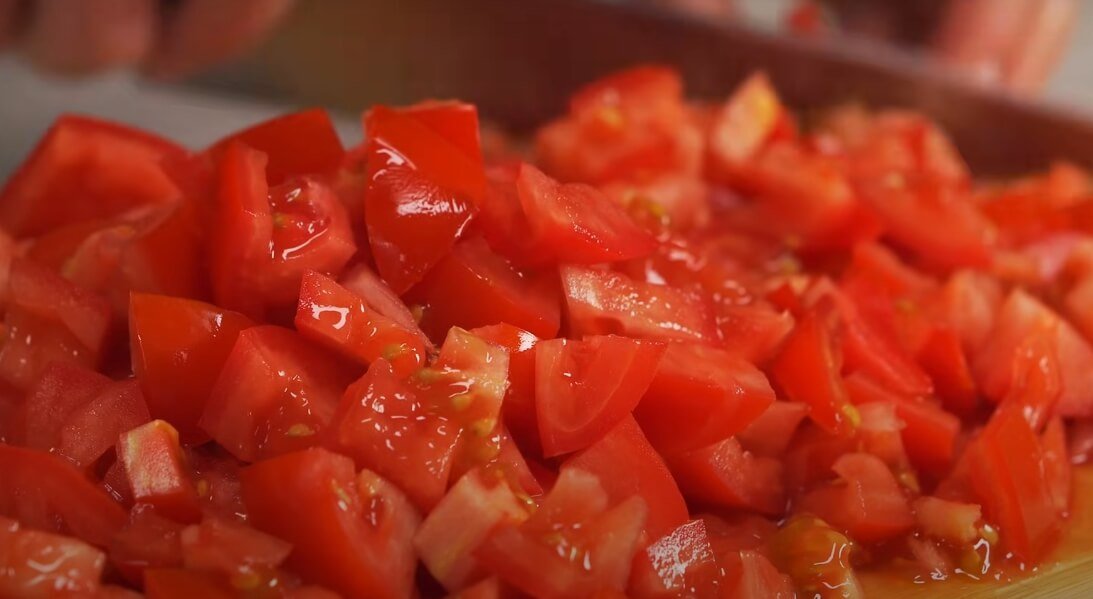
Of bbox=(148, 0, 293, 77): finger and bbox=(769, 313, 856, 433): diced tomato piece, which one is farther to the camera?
bbox=(148, 0, 293, 77): finger

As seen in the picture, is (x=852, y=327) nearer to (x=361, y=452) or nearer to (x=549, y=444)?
(x=549, y=444)

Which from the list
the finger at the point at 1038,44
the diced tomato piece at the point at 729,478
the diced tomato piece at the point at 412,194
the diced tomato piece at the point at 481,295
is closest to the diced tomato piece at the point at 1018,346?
the diced tomato piece at the point at 729,478

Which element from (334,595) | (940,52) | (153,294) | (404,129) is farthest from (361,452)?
(940,52)

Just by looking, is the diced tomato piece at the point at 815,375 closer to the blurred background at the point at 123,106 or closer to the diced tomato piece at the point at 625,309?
the diced tomato piece at the point at 625,309

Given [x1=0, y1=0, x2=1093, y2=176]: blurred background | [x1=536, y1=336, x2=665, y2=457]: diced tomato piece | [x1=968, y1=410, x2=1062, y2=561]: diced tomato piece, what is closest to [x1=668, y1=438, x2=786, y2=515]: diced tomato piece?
[x1=536, y1=336, x2=665, y2=457]: diced tomato piece

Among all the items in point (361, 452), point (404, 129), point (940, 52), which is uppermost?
point (404, 129)

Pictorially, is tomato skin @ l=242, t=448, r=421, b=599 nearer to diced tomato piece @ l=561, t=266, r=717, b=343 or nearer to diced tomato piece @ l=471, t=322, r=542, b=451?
diced tomato piece @ l=471, t=322, r=542, b=451

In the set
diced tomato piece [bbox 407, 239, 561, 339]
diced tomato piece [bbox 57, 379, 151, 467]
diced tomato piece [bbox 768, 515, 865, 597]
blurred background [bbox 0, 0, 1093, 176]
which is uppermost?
diced tomato piece [bbox 407, 239, 561, 339]
